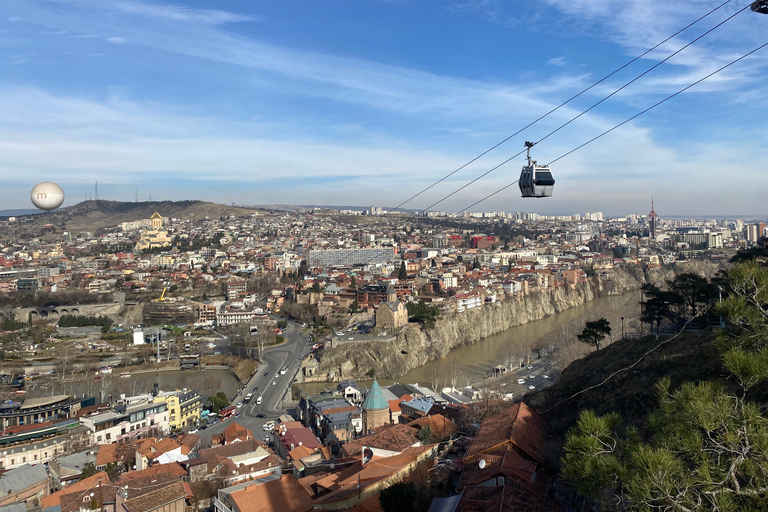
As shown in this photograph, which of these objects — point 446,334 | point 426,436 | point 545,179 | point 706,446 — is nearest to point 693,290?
point 426,436

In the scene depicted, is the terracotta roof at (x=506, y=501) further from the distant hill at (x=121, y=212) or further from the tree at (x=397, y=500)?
the distant hill at (x=121, y=212)

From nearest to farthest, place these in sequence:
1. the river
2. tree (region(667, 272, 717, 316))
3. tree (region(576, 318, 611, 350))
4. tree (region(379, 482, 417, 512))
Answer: tree (region(379, 482, 417, 512))
tree (region(667, 272, 717, 316))
tree (region(576, 318, 611, 350))
the river

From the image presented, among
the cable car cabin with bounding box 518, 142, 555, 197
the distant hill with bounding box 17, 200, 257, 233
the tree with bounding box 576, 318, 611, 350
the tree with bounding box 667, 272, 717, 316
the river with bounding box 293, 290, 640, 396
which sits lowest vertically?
the river with bounding box 293, 290, 640, 396

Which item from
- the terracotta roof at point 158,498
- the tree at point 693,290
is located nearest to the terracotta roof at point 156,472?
the terracotta roof at point 158,498

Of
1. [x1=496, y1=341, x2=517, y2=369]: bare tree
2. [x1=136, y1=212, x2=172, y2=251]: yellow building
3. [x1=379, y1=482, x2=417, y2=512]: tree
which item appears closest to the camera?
[x1=379, y1=482, x2=417, y2=512]: tree

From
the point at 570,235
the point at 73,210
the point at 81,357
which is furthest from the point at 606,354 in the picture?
the point at 73,210

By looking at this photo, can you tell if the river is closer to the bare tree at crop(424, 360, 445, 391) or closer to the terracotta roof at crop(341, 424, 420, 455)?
the bare tree at crop(424, 360, 445, 391)

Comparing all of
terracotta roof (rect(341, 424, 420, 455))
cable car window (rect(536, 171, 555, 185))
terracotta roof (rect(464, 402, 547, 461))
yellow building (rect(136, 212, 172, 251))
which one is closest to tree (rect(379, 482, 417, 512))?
terracotta roof (rect(464, 402, 547, 461))
